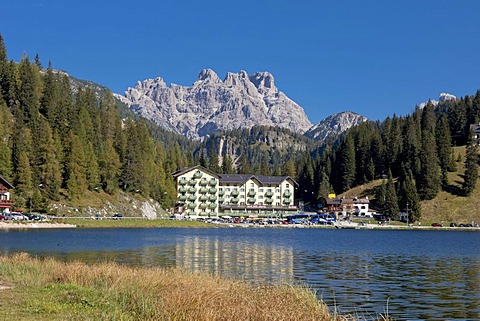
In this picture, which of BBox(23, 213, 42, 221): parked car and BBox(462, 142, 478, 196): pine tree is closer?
BBox(23, 213, 42, 221): parked car

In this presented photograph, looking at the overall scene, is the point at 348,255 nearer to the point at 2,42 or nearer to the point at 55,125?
the point at 55,125

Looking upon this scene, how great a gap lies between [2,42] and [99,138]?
44.0 metres

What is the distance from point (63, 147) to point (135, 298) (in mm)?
123438

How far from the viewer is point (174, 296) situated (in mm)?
21484

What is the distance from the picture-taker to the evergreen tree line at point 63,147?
126 m

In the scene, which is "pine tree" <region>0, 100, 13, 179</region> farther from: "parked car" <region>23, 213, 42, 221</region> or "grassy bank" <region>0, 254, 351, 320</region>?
"grassy bank" <region>0, 254, 351, 320</region>

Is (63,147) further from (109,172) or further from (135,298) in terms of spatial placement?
(135,298)

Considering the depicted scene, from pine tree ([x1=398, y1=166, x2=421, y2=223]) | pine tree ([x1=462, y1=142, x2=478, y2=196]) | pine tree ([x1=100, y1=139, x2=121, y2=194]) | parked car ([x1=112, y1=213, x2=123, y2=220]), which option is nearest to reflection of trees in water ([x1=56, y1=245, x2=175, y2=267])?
parked car ([x1=112, y1=213, x2=123, y2=220])

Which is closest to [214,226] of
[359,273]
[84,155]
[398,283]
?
[84,155]

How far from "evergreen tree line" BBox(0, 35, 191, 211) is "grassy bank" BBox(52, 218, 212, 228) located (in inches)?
330

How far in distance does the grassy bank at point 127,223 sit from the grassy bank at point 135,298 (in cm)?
9015

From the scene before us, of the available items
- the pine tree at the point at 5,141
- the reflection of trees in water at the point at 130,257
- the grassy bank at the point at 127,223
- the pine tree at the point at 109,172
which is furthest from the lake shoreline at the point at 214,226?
the reflection of trees in water at the point at 130,257

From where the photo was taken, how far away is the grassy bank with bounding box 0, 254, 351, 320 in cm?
1900

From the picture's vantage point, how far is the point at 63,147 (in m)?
139
